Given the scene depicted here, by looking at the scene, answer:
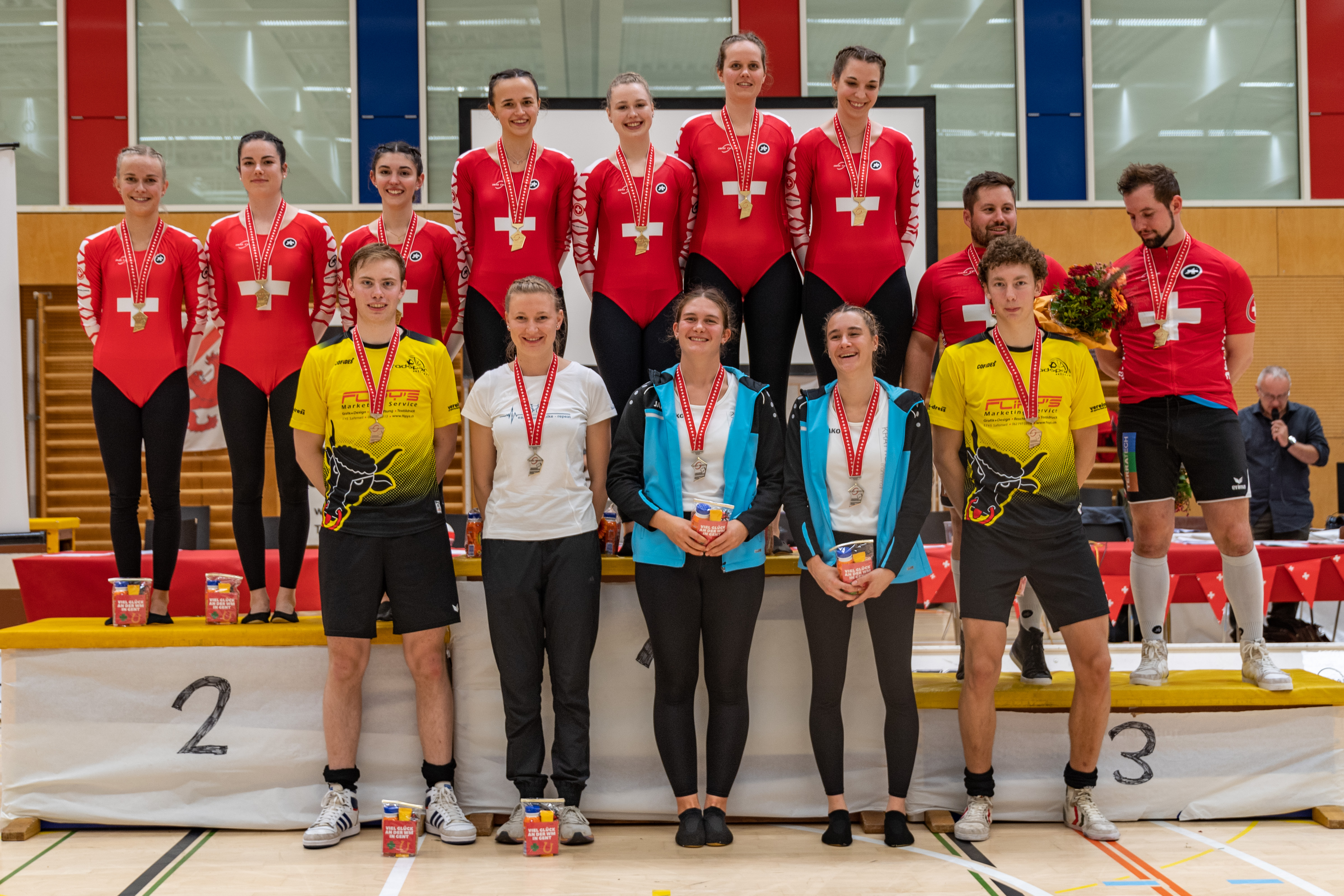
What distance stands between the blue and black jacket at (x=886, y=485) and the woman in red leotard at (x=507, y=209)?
3.22ft

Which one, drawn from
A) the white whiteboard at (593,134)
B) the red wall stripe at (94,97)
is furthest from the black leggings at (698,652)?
the red wall stripe at (94,97)

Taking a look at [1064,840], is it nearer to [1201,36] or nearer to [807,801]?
[807,801]

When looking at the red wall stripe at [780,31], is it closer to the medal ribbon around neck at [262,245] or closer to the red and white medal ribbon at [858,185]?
the red and white medal ribbon at [858,185]

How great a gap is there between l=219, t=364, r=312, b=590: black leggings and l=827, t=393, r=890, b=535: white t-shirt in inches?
70.7

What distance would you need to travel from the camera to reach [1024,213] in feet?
27.8

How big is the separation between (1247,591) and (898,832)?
1.55 metres

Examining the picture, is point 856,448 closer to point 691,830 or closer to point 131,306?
point 691,830

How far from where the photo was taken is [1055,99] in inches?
336

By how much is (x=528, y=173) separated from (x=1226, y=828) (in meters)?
3.29

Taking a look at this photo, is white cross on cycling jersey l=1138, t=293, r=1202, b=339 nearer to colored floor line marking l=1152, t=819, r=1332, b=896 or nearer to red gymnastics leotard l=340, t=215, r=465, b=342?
colored floor line marking l=1152, t=819, r=1332, b=896

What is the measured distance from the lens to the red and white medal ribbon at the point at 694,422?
297cm

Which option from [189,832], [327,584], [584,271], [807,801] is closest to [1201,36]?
[584,271]

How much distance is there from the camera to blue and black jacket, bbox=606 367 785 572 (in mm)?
2930

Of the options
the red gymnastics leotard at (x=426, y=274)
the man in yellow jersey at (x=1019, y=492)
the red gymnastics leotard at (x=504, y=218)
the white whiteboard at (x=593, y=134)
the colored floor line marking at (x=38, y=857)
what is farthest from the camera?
the white whiteboard at (x=593, y=134)
